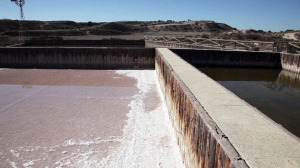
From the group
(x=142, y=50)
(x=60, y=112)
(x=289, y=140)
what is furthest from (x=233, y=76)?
(x=289, y=140)

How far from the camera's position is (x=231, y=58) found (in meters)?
19.2

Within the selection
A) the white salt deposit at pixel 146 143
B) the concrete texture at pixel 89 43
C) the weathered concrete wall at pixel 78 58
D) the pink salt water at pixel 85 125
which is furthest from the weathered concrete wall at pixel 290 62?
the concrete texture at pixel 89 43

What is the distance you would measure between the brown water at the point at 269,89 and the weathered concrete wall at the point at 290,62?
0.36 metres

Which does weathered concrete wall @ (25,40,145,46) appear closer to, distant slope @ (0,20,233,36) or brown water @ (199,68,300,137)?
distant slope @ (0,20,233,36)

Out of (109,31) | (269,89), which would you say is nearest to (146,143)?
(269,89)

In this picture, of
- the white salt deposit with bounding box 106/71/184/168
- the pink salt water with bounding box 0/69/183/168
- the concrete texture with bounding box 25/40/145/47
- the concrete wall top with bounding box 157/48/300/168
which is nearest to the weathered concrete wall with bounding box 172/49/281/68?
the pink salt water with bounding box 0/69/183/168

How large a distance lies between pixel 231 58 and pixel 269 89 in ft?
21.5

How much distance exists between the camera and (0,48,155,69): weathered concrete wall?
59.7 ft

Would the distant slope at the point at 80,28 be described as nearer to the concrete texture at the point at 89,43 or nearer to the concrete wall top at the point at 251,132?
the concrete texture at the point at 89,43

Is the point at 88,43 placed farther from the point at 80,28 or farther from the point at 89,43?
the point at 80,28

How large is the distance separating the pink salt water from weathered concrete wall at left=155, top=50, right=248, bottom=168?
69 centimetres

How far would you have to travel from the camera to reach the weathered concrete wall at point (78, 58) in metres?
18.2

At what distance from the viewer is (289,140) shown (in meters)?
3.55

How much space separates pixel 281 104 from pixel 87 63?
1240cm
